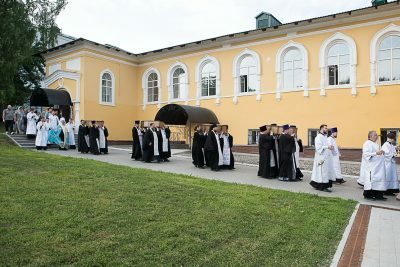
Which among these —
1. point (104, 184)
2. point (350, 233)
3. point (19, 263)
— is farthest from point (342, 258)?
point (104, 184)

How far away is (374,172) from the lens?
9.73 meters

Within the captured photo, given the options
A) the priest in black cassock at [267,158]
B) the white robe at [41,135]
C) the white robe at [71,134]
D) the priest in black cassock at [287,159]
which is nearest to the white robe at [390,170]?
the priest in black cassock at [287,159]

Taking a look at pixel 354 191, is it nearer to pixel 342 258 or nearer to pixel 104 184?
pixel 342 258

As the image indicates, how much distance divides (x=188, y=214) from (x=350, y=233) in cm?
287

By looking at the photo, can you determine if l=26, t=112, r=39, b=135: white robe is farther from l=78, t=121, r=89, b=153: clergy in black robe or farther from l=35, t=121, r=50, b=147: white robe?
l=78, t=121, r=89, b=153: clergy in black robe

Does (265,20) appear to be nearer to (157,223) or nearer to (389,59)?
(389,59)

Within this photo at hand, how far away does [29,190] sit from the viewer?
298 inches

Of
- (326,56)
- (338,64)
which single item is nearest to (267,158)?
(338,64)

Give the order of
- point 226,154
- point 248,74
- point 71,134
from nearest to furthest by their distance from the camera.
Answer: point 226,154 < point 71,134 < point 248,74

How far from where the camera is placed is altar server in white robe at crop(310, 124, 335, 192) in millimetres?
10523

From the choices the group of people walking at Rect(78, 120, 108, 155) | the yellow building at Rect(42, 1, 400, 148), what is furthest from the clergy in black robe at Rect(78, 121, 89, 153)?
the yellow building at Rect(42, 1, 400, 148)

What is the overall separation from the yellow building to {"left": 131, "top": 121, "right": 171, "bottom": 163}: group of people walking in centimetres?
729

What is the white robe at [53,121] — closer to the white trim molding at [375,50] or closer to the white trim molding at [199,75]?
the white trim molding at [199,75]

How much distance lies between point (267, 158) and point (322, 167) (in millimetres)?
2596
